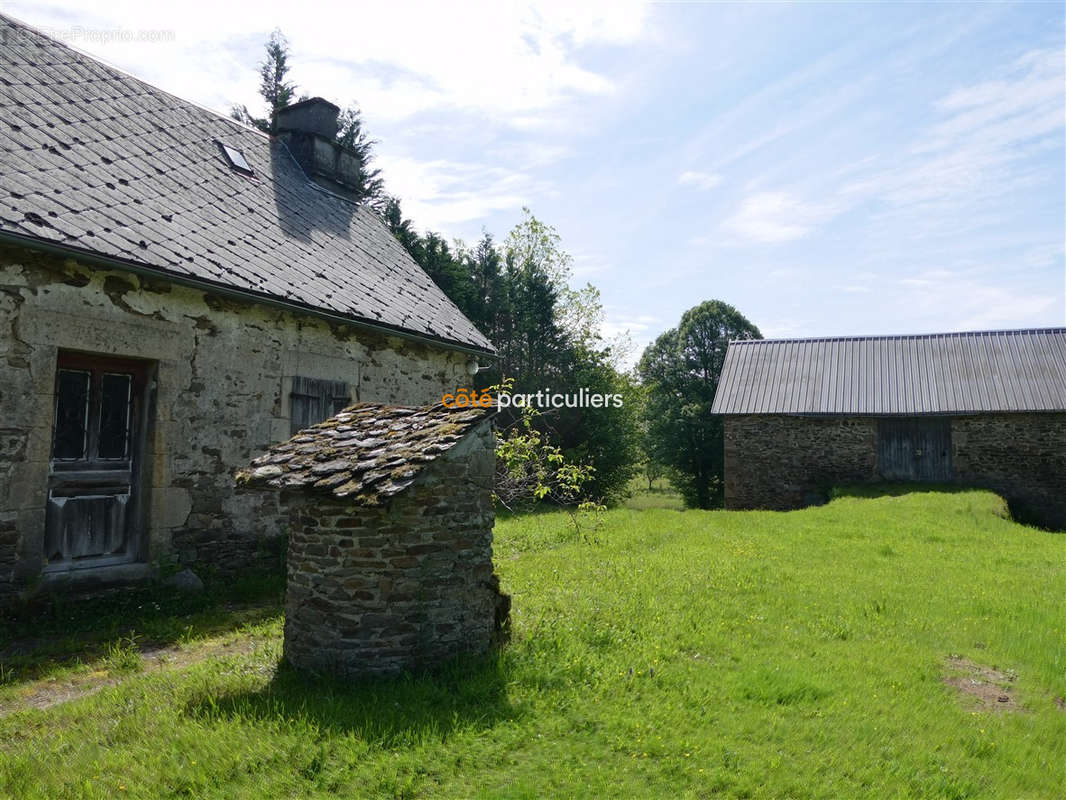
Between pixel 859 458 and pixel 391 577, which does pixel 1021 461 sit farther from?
pixel 391 577

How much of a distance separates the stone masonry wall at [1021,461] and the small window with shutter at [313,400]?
55.4ft

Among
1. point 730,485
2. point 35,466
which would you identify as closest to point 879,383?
point 730,485

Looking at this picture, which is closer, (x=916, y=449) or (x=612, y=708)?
(x=612, y=708)

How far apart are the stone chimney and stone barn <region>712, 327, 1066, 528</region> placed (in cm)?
1276

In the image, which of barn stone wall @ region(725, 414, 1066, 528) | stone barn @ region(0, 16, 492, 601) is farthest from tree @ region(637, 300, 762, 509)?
stone barn @ region(0, 16, 492, 601)

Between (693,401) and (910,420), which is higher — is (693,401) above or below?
Answer: above

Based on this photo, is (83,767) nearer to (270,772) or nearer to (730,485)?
(270,772)

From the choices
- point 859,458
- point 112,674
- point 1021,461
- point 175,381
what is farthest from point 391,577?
point 1021,461

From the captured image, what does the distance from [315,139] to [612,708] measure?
11.7 meters

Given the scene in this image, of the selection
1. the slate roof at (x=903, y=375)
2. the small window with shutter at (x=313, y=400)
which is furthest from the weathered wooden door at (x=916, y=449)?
the small window with shutter at (x=313, y=400)

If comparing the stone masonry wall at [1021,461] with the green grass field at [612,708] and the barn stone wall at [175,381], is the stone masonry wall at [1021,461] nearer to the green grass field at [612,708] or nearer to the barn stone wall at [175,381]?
the green grass field at [612,708]

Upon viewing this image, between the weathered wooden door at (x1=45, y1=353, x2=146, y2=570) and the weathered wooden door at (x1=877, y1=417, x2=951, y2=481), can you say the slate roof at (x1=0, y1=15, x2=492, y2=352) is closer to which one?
the weathered wooden door at (x1=45, y1=353, x2=146, y2=570)

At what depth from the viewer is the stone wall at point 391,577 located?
15.5 feet

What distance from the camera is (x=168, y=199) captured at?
8.26 metres
